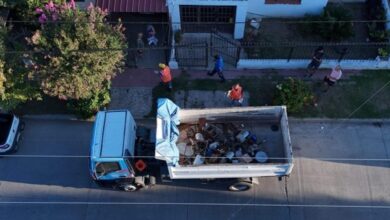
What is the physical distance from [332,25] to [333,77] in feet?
9.17

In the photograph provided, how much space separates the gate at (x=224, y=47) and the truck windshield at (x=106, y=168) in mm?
7267

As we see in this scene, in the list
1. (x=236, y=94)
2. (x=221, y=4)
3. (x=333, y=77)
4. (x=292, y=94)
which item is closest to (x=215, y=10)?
(x=221, y=4)

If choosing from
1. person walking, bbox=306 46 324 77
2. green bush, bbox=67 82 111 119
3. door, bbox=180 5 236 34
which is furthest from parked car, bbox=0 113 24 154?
person walking, bbox=306 46 324 77

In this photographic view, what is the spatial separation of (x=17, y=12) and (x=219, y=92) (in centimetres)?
972

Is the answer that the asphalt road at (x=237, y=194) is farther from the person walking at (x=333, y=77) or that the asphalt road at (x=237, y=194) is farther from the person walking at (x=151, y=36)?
the person walking at (x=151, y=36)

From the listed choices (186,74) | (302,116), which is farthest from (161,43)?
(302,116)

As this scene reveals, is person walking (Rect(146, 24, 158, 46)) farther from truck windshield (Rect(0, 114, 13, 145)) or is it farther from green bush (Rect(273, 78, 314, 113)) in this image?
truck windshield (Rect(0, 114, 13, 145))

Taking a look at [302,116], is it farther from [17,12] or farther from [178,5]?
[17,12]

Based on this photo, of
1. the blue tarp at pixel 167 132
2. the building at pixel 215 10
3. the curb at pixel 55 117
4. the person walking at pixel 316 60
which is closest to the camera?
the blue tarp at pixel 167 132

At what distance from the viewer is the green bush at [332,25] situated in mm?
19484

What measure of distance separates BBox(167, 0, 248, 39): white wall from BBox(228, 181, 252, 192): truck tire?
7.44 meters

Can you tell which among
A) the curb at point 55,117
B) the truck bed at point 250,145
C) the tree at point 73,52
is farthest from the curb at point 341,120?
the curb at point 55,117

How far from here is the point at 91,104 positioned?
17422 millimetres

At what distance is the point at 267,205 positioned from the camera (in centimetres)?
1595
